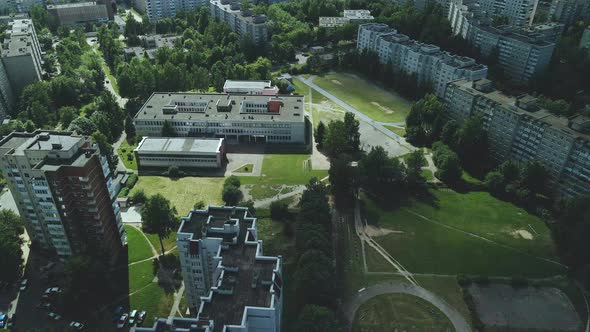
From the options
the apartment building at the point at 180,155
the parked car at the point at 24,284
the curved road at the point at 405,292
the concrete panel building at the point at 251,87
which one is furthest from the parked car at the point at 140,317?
the concrete panel building at the point at 251,87

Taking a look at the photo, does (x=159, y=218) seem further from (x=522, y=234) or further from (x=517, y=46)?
(x=517, y=46)

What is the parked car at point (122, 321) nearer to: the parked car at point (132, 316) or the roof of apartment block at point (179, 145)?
the parked car at point (132, 316)

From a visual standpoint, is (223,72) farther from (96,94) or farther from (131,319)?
(131,319)

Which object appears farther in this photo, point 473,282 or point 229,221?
point 473,282

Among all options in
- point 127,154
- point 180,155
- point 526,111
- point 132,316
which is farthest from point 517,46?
point 132,316

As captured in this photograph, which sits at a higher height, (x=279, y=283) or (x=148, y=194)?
(x=279, y=283)

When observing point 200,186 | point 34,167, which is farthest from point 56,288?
point 200,186
